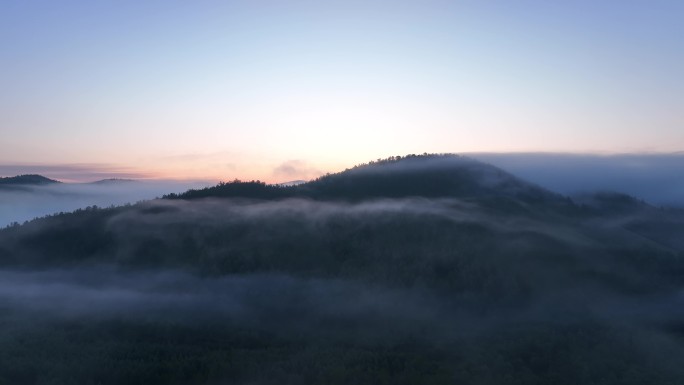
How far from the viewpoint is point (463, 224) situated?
168m

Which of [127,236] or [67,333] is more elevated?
[127,236]

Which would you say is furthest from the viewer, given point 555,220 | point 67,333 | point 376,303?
point 555,220

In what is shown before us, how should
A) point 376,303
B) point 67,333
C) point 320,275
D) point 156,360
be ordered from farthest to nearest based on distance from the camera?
1. point 320,275
2. point 376,303
3. point 67,333
4. point 156,360

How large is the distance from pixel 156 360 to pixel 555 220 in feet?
435

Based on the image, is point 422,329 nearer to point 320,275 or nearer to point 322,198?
point 320,275

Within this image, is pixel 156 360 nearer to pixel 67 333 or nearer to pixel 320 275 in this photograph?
pixel 67 333

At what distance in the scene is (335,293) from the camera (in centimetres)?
15438

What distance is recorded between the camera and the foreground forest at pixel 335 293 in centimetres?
10238

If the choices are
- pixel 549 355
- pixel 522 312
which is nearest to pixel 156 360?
pixel 549 355

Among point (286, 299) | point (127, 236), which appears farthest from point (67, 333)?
point (127, 236)

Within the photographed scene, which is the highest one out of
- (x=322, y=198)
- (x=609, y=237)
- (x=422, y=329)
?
(x=322, y=198)

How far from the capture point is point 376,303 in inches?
5856

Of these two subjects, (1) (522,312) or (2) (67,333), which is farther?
(1) (522,312)

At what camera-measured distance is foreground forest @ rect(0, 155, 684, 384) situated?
102 meters
